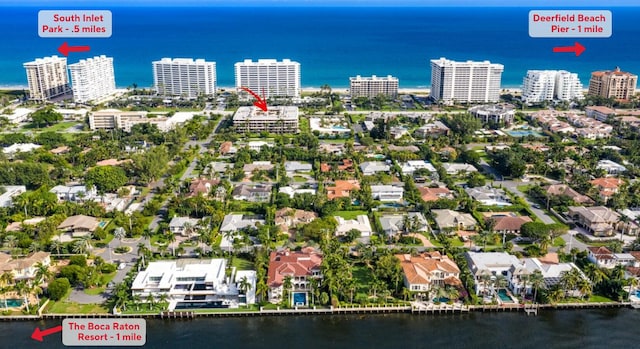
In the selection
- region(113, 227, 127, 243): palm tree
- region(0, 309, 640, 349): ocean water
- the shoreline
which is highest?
region(113, 227, 127, 243): palm tree

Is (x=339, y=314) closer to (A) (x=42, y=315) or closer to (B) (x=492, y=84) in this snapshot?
(A) (x=42, y=315)

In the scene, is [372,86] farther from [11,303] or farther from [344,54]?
[11,303]

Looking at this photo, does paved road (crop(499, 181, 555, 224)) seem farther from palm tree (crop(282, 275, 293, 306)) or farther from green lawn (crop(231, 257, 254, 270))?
green lawn (crop(231, 257, 254, 270))

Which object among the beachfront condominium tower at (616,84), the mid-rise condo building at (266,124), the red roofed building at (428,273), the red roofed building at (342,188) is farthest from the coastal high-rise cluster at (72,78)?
the beachfront condominium tower at (616,84)

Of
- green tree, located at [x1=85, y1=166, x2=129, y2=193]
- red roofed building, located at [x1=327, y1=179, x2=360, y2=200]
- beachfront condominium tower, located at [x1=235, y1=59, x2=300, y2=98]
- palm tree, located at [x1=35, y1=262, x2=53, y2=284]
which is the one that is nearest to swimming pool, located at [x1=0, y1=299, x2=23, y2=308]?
palm tree, located at [x1=35, y1=262, x2=53, y2=284]

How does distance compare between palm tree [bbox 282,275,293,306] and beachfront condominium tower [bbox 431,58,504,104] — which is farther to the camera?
beachfront condominium tower [bbox 431,58,504,104]

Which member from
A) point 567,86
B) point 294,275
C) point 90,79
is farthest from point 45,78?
point 567,86
